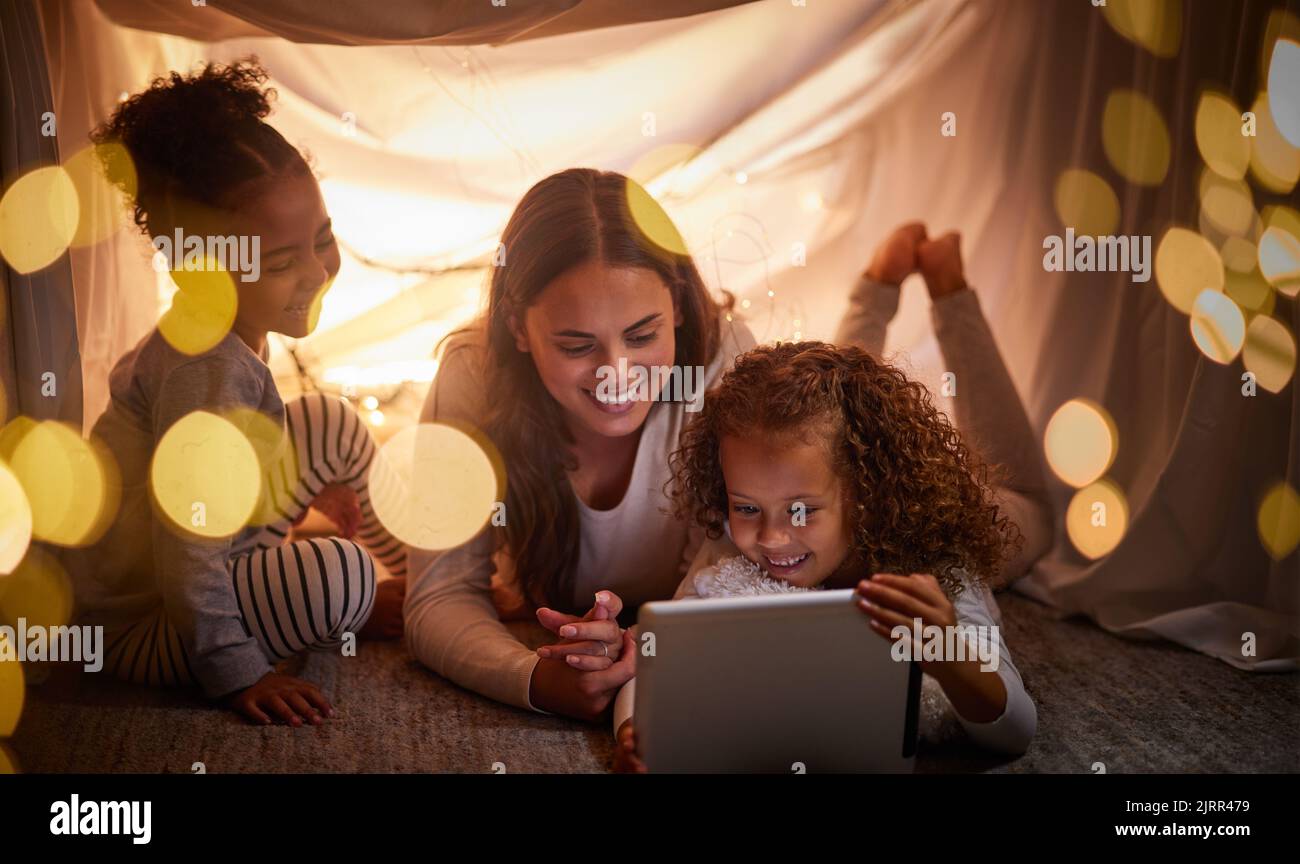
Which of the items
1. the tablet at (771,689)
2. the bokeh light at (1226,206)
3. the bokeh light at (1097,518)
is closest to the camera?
the tablet at (771,689)

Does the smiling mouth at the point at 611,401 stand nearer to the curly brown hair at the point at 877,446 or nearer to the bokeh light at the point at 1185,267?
the curly brown hair at the point at 877,446

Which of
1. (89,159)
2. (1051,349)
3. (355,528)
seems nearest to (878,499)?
(1051,349)

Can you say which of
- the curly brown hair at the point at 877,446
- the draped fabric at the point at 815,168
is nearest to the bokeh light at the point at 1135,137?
the draped fabric at the point at 815,168

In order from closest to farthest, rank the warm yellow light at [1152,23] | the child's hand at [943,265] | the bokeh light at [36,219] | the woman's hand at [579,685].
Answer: the woman's hand at [579,685], the bokeh light at [36,219], the warm yellow light at [1152,23], the child's hand at [943,265]

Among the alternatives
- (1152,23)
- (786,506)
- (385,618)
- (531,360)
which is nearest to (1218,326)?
(1152,23)

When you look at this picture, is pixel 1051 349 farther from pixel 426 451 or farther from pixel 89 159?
pixel 89 159

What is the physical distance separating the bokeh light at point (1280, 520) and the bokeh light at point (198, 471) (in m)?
1.41

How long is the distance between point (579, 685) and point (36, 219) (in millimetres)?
945

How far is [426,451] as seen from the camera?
160cm

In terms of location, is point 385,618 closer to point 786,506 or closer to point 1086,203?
point 786,506

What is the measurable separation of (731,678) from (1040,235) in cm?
123

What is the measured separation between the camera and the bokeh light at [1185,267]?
157cm

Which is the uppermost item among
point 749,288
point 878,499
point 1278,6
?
point 1278,6
